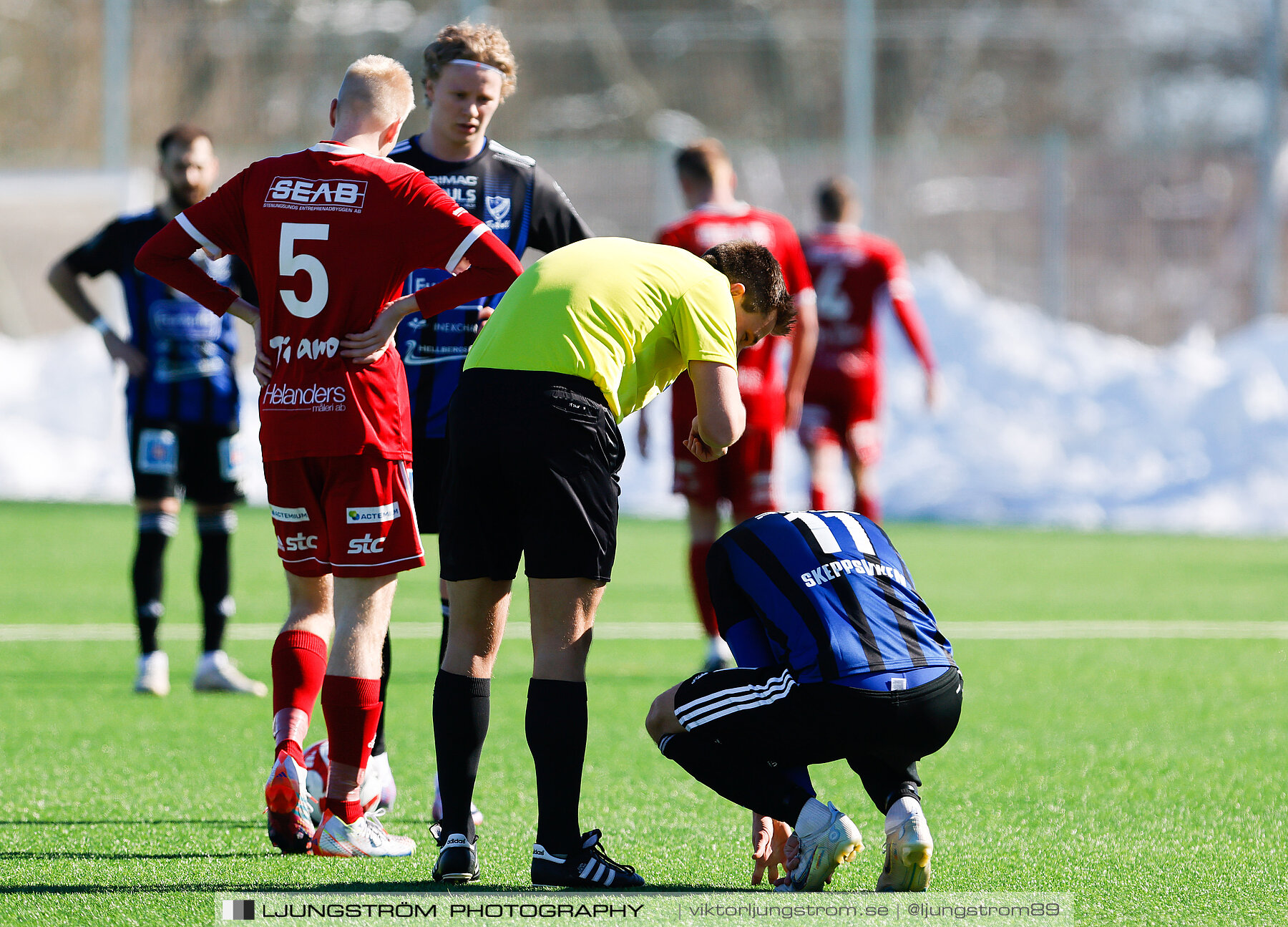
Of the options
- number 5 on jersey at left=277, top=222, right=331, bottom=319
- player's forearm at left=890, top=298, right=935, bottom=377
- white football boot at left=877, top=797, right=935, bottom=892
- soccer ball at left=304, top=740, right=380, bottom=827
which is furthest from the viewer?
player's forearm at left=890, top=298, right=935, bottom=377

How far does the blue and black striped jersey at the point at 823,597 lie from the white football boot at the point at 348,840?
1106mm

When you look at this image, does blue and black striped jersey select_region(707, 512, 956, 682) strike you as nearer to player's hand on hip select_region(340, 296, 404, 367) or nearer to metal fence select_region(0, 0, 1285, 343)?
player's hand on hip select_region(340, 296, 404, 367)

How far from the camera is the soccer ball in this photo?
170 inches

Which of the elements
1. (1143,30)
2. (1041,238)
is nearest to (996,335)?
(1041,238)

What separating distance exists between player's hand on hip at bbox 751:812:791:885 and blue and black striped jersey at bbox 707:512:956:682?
1.36 feet

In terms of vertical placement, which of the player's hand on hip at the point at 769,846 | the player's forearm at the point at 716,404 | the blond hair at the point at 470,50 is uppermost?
the blond hair at the point at 470,50

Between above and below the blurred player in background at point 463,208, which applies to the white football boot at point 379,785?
below

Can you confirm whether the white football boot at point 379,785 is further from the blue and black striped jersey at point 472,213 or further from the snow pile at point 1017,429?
the snow pile at point 1017,429

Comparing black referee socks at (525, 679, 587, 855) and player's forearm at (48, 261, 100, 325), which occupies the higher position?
player's forearm at (48, 261, 100, 325)

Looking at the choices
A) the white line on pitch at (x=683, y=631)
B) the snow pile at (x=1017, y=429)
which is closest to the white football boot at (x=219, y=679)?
the white line on pitch at (x=683, y=631)

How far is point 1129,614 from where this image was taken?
960cm

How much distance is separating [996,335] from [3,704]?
1516 cm

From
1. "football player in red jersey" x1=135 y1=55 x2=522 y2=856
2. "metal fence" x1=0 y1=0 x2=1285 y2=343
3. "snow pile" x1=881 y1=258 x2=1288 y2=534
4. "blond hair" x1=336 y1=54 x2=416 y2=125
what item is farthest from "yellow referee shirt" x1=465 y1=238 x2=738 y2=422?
"metal fence" x1=0 y1=0 x2=1285 y2=343

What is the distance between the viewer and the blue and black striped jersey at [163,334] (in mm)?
6965
